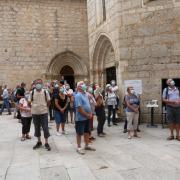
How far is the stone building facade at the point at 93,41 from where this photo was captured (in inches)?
388

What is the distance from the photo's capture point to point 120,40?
409 inches

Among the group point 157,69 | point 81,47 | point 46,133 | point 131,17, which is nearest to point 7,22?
point 81,47

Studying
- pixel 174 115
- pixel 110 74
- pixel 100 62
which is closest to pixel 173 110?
pixel 174 115

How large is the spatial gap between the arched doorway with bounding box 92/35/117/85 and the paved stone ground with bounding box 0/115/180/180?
5130 mm

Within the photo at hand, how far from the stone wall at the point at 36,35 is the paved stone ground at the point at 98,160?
8.46 meters

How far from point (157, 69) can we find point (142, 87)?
2.60 ft

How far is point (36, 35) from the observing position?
1630cm

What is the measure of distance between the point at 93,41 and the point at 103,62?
3.62 ft

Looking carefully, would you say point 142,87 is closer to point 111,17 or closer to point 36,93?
point 111,17

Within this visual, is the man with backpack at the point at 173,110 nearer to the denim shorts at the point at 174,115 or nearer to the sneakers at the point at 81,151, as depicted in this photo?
the denim shorts at the point at 174,115

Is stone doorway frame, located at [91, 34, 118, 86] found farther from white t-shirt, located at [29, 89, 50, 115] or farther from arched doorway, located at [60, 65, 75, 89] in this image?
white t-shirt, located at [29, 89, 50, 115]

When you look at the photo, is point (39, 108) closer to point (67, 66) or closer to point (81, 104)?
point (81, 104)

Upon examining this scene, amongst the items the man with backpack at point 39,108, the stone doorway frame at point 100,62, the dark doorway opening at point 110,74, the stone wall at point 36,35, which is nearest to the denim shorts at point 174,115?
the man with backpack at point 39,108

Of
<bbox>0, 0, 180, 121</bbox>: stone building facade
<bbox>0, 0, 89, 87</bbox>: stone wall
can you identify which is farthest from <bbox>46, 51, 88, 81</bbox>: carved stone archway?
<bbox>0, 0, 89, 87</bbox>: stone wall
